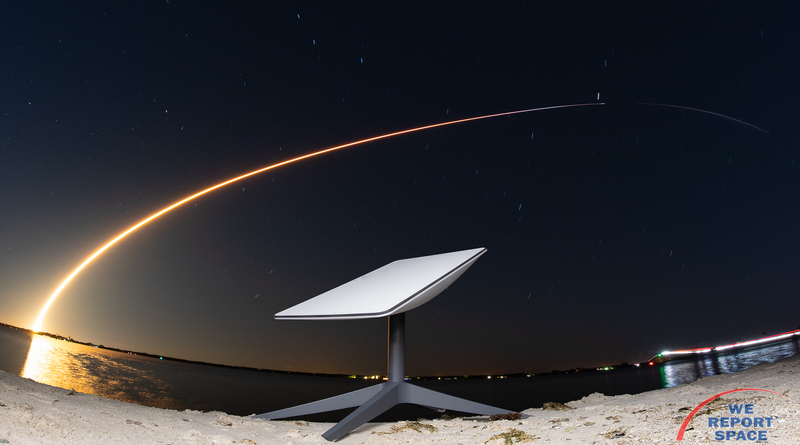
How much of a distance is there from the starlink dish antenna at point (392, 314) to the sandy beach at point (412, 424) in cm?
25

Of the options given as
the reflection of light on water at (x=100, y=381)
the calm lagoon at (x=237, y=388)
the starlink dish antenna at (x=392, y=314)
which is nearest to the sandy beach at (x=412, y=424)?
the starlink dish antenna at (x=392, y=314)

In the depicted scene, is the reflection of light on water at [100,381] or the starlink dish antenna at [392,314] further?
the reflection of light on water at [100,381]

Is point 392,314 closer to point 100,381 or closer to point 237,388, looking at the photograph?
point 100,381

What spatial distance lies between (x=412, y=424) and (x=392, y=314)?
1.86 meters

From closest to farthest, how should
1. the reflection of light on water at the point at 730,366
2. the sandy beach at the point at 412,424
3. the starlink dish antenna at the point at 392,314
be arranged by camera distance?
the sandy beach at the point at 412,424
the starlink dish antenna at the point at 392,314
the reflection of light on water at the point at 730,366

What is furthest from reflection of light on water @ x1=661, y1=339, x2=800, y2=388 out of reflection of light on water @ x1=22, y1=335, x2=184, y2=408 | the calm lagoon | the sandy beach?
reflection of light on water @ x1=22, y1=335, x2=184, y2=408

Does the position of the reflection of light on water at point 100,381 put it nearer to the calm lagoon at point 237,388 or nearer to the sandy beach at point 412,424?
the calm lagoon at point 237,388

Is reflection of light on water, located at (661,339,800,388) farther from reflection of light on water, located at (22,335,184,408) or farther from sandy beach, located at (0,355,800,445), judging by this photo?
reflection of light on water, located at (22,335,184,408)

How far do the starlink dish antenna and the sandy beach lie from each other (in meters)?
0.25

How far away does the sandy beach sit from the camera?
9.54 ft

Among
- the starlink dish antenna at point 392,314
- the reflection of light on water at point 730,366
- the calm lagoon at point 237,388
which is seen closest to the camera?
the starlink dish antenna at point 392,314

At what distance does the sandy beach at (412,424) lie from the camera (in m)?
2.91

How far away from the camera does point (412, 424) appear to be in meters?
4.59

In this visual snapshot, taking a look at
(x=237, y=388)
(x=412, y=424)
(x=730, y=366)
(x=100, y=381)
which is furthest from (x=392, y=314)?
(x=730, y=366)
